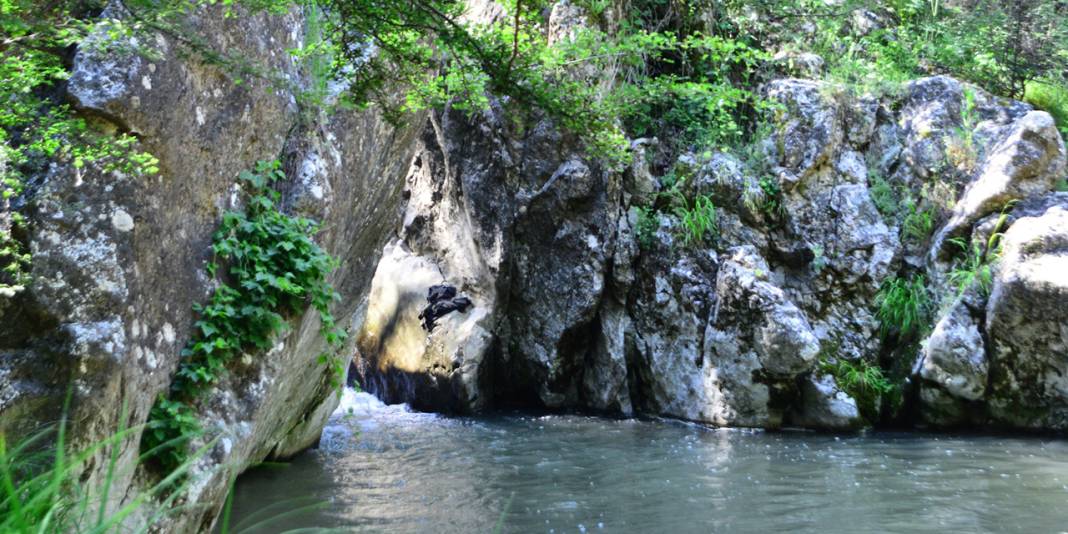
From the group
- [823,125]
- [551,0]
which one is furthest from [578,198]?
[551,0]

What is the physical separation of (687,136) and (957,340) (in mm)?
4506

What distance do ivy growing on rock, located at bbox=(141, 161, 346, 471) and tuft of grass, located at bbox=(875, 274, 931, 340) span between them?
711 cm

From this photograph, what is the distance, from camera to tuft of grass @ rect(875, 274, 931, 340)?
9719 millimetres

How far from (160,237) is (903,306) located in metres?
8.37

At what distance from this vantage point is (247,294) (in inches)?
187

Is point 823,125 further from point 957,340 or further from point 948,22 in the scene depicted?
point 948,22

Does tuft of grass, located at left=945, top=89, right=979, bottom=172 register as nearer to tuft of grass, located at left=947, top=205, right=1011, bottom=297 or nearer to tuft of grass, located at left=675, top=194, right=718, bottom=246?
tuft of grass, located at left=947, top=205, right=1011, bottom=297

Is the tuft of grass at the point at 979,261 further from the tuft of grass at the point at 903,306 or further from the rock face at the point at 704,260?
the tuft of grass at the point at 903,306

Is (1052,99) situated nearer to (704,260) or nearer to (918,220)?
(918,220)

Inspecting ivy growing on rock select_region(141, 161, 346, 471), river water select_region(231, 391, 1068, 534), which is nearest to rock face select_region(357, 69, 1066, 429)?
river water select_region(231, 391, 1068, 534)

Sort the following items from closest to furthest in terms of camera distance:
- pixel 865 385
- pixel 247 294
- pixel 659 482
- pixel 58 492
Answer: pixel 58 492
pixel 247 294
pixel 659 482
pixel 865 385

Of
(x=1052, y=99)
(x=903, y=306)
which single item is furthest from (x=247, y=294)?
(x=1052, y=99)

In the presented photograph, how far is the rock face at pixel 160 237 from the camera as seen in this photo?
371cm

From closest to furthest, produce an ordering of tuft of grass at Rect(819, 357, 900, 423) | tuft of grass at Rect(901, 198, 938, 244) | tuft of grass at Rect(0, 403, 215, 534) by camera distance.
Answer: tuft of grass at Rect(0, 403, 215, 534), tuft of grass at Rect(819, 357, 900, 423), tuft of grass at Rect(901, 198, 938, 244)
